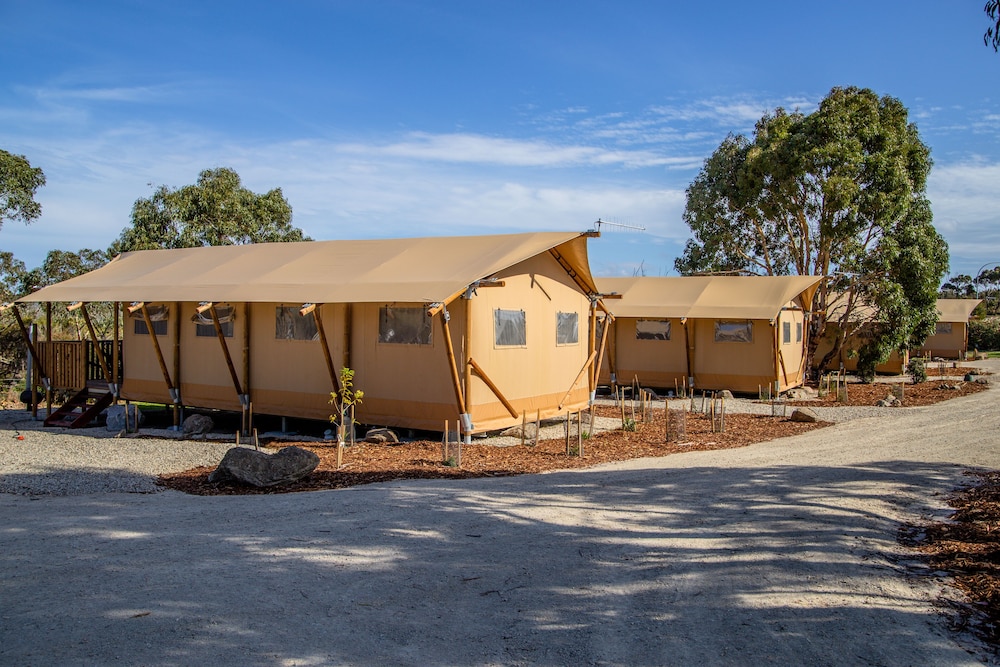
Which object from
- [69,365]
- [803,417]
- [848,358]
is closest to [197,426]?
[69,365]

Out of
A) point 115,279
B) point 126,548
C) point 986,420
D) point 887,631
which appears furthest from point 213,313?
point 986,420

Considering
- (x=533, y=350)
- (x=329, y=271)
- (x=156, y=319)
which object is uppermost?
(x=329, y=271)

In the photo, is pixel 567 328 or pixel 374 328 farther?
pixel 567 328

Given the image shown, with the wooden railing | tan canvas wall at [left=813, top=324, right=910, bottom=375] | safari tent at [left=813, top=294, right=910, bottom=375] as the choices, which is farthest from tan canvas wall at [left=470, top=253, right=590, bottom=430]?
tan canvas wall at [left=813, top=324, right=910, bottom=375]

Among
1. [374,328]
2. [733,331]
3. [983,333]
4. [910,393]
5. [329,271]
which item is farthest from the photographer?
[983,333]

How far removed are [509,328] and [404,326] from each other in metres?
2.05

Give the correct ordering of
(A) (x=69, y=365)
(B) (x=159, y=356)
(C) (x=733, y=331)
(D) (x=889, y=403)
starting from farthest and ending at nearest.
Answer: (C) (x=733, y=331)
(D) (x=889, y=403)
(A) (x=69, y=365)
(B) (x=159, y=356)

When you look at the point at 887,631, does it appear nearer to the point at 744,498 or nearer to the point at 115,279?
the point at 744,498

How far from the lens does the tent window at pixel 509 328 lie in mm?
14477

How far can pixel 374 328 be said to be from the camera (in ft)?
48.0

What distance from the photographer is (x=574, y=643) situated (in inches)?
182

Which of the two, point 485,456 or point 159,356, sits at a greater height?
point 159,356

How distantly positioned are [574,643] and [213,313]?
13244 millimetres

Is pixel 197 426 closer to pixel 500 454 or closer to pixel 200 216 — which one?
pixel 500 454
